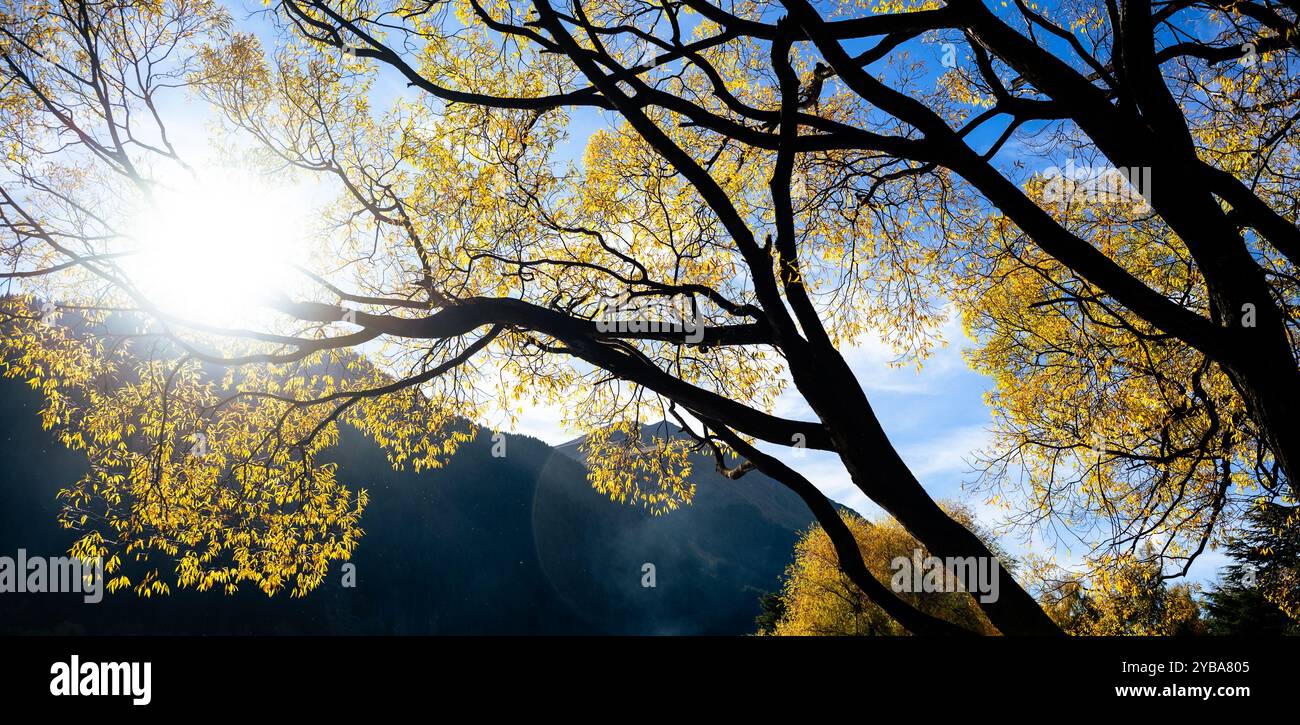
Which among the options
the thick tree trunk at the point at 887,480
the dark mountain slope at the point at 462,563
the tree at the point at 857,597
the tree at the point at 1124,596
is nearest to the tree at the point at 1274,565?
the tree at the point at 1124,596

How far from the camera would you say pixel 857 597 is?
33.8m

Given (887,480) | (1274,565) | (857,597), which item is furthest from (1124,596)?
(857,597)

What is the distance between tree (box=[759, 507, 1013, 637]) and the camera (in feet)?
105

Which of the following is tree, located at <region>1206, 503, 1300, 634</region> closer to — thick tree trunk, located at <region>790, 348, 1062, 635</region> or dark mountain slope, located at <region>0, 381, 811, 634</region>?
thick tree trunk, located at <region>790, 348, 1062, 635</region>

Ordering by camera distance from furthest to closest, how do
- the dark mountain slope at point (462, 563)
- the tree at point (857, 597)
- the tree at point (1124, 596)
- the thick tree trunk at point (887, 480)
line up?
1. the dark mountain slope at point (462, 563)
2. the tree at point (857, 597)
3. the tree at point (1124, 596)
4. the thick tree trunk at point (887, 480)

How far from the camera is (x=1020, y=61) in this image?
5.22m

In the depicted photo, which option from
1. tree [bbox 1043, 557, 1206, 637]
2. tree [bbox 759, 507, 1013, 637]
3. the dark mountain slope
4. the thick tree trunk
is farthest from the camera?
the dark mountain slope

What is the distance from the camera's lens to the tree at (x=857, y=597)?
1257 inches

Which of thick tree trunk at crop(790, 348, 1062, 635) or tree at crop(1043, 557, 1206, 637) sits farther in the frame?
tree at crop(1043, 557, 1206, 637)

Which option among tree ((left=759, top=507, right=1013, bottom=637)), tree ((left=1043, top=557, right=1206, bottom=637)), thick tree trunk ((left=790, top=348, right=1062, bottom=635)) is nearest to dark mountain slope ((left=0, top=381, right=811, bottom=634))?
tree ((left=759, top=507, right=1013, bottom=637))

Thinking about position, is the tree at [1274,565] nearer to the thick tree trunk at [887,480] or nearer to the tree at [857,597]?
the thick tree trunk at [887,480]
